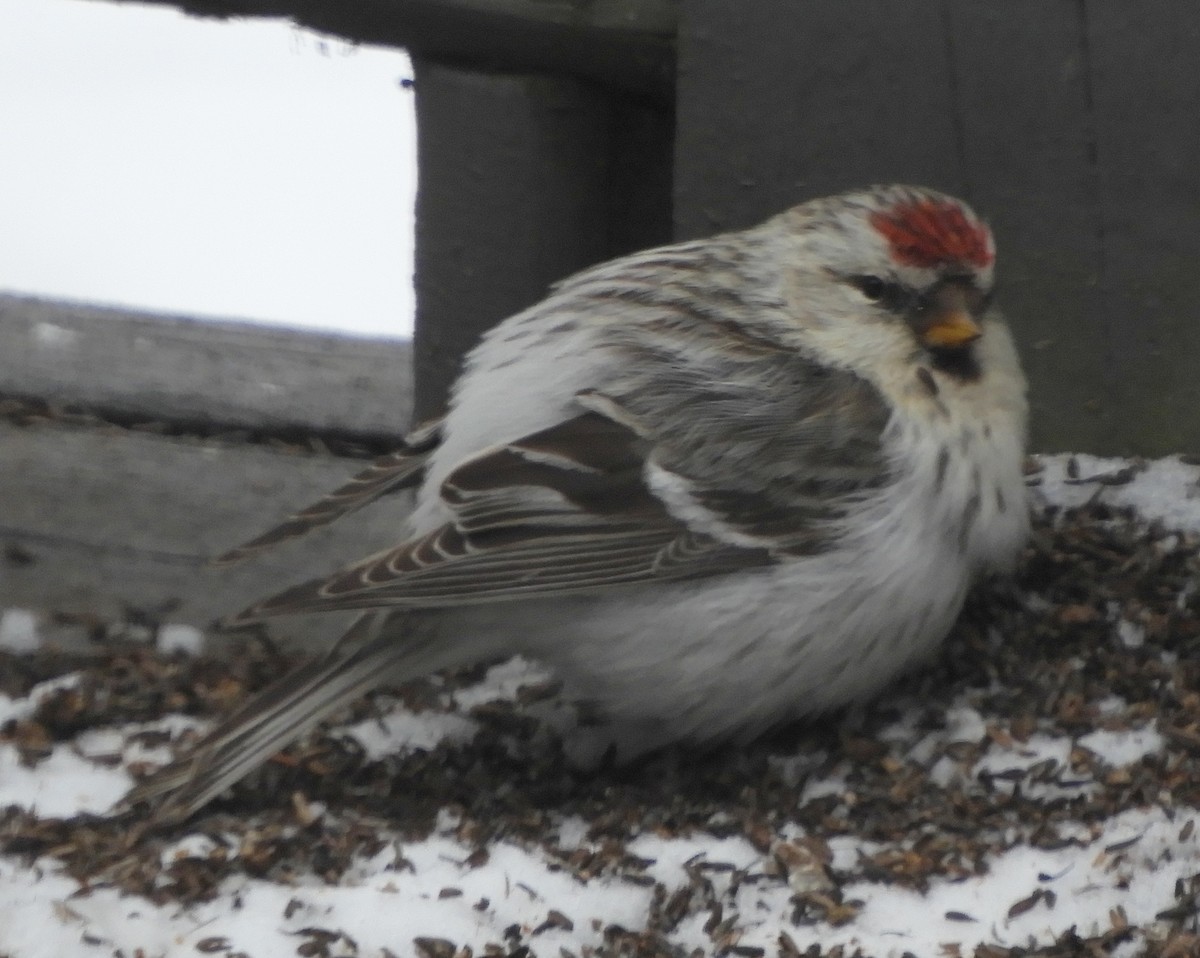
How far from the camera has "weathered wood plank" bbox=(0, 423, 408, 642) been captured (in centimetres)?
274

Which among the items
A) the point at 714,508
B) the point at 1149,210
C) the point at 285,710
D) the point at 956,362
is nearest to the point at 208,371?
the point at 285,710

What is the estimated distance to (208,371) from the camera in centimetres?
300

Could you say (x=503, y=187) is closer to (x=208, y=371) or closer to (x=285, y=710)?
(x=208, y=371)

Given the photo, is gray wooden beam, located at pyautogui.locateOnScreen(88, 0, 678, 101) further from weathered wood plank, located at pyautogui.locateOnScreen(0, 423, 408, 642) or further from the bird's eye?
weathered wood plank, located at pyautogui.locateOnScreen(0, 423, 408, 642)

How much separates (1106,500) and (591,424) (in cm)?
68

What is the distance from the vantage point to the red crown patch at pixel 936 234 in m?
2.36

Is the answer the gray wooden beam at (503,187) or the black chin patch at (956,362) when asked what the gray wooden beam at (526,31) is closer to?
the gray wooden beam at (503,187)

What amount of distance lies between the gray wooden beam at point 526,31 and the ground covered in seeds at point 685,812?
0.72 m

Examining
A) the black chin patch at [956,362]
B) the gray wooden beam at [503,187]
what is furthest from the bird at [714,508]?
the gray wooden beam at [503,187]

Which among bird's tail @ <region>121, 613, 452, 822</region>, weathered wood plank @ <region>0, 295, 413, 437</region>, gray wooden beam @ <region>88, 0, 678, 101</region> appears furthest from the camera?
weathered wood plank @ <region>0, 295, 413, 437</region>

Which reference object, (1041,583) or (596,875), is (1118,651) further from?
(596,875)

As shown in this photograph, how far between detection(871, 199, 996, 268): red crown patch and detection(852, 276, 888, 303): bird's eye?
50 millimetres

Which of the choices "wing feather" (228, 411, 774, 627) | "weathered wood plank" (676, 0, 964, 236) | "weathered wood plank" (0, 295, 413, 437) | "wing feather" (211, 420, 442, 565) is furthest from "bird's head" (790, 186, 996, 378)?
"weathered wood plank" (0, 295, 413, 437)

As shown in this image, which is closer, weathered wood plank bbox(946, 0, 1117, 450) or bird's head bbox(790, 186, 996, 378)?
bird's head bbox(790, 186, 996, 378)
